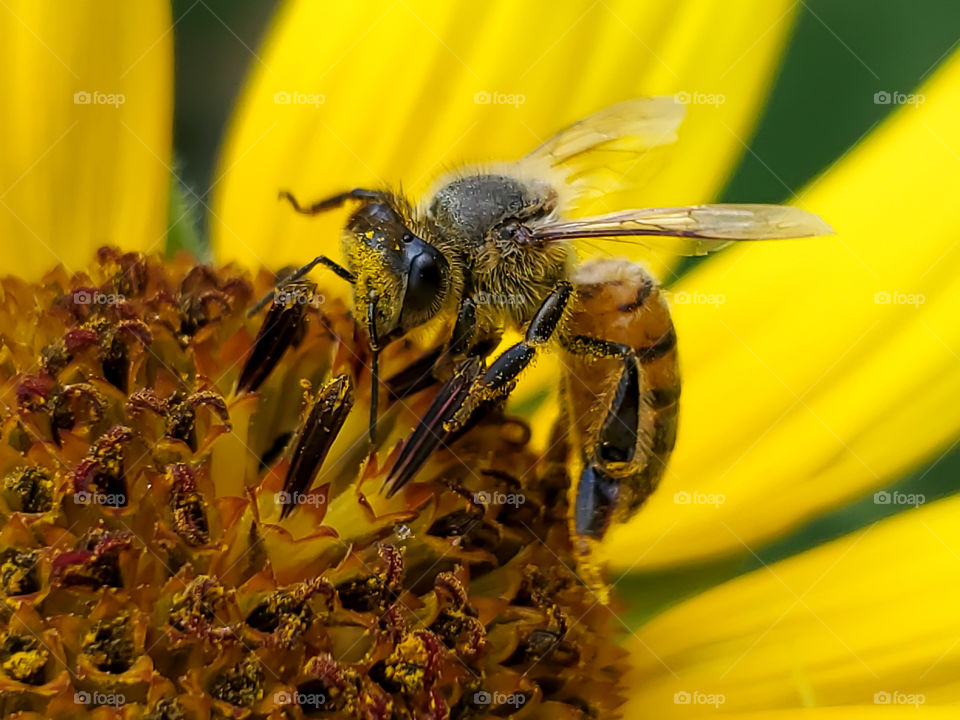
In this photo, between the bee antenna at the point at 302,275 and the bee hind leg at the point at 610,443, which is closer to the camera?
the bee antenna at the point at 302,275

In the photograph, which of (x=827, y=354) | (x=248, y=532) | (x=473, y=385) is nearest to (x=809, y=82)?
(x=827, y=354)

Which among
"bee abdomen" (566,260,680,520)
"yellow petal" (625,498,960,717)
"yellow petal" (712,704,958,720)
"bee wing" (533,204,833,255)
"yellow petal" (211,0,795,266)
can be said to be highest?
"yellow petal" (211,0,795,266)

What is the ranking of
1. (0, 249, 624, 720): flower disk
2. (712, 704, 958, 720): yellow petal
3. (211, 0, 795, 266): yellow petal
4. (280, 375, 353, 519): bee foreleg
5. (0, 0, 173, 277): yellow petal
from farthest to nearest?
(211, 0, 795, 266): yellow petal → (0, 0, 173, 277): yellow petal → (712, 704, 958, 720): yellow petal → (280, 375, 353, 519): bee foreleg → (0, 249, 624, 720): flower disk

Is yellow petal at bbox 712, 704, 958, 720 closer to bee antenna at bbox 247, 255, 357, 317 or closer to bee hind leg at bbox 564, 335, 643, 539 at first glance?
bee hind leg at bbox 564, 335, 643, 539

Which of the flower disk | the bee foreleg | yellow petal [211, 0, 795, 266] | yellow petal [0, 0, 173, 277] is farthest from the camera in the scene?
yellow petal [211, 0, 795, 266]

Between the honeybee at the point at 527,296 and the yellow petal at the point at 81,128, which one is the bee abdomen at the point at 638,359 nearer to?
the honeybee at the point at 527,296

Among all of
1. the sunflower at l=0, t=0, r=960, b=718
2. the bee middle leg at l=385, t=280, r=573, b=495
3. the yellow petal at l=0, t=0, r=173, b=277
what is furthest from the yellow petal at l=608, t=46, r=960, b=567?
the yellow petal at l=0, t=0, r=173, b=277

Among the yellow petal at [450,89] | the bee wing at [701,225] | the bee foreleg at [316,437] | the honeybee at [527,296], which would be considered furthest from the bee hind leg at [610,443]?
the yellow petal at [450,89]
